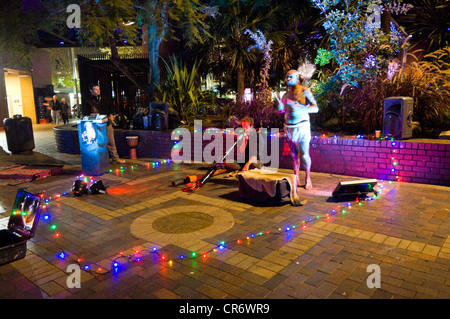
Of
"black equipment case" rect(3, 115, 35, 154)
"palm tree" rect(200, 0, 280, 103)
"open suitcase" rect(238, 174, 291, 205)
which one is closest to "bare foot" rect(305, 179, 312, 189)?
"open suitcase" rect(238, 174, 291, 205)

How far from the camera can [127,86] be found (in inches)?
607

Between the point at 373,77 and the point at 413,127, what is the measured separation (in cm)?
164

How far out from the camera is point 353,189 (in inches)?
237

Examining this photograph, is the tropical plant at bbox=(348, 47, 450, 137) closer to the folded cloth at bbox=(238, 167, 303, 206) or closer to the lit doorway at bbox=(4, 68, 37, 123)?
the folded cloth at bbox=(238, 167, 303, 206)

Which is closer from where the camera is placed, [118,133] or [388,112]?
[388,112]

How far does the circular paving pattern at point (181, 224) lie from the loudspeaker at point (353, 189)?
6.28 feet

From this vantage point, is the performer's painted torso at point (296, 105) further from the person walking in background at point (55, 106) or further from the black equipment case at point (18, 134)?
the person walking in background at point (55, 106)

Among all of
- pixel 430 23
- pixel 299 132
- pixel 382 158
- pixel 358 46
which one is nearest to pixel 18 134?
pixel 299 132

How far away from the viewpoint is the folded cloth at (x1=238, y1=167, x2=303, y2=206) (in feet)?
18.6

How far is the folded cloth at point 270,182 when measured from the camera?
18.6 ft

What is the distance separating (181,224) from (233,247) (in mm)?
1101

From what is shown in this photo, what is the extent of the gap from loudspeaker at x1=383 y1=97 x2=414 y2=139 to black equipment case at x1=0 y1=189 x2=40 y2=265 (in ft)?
21.1
